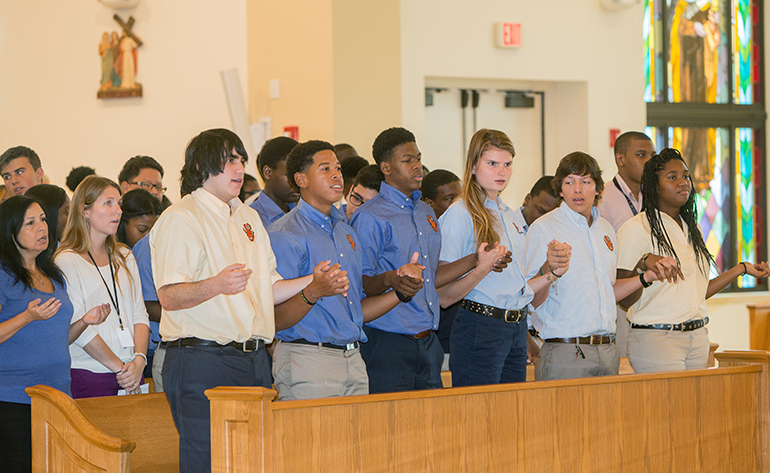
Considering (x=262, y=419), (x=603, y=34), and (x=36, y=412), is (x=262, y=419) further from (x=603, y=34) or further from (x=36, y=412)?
(x=603, y=34)

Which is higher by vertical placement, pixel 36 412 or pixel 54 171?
pixel 54 171

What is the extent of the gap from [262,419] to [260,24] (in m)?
4.92

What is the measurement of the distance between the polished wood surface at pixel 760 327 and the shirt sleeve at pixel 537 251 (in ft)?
13.9

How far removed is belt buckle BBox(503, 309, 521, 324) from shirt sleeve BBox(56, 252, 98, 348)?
1665 mm

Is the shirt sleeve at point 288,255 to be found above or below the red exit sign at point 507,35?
below

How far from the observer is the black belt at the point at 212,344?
2.68m

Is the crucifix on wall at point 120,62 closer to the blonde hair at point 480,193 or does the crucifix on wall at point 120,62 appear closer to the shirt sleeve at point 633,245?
the blonde hair at point 480,193

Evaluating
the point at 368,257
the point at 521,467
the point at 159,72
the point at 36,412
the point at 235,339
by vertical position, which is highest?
the point at 159,72

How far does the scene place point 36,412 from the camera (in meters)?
2.93

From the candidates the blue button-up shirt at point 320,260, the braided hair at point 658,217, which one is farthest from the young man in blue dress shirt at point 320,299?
the braided hair at point 658,217

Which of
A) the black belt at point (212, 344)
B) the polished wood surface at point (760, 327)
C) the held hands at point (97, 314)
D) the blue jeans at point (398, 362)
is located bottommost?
the polished wood surface at point (760, 327)

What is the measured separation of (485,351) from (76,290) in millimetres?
1663

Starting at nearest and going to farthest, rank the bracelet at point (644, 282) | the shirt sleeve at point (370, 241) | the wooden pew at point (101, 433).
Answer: the wooden pew at point (101, 433), the shirt sleeve at point (370, 241), the bracelet at point (644, 282)

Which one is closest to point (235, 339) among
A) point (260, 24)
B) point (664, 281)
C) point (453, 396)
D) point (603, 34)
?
point (453, 396)
